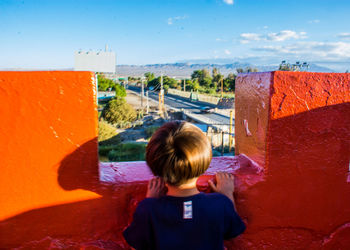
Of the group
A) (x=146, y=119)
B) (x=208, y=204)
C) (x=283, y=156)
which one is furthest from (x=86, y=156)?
(x=146, y=119)

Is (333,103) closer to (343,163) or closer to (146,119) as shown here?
(343,163)

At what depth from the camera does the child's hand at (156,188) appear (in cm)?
118

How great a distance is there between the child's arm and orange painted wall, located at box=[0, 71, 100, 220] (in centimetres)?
53

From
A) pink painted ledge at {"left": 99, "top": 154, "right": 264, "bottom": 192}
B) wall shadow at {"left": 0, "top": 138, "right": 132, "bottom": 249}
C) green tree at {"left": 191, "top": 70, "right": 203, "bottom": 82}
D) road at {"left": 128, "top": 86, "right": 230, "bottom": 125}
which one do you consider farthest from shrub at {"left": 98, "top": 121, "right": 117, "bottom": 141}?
green tree at {"left": 191, "top": 70, "right": 203, "bottom": 82}

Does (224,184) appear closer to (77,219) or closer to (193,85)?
(77,219)

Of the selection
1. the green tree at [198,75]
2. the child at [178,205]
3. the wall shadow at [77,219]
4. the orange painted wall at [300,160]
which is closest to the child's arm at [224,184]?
the orange painted wall at [300,160]

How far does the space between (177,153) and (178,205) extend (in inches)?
7.5

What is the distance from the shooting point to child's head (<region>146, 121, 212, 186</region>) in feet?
3.29

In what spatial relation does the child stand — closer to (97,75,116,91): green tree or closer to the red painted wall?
the red painted wall

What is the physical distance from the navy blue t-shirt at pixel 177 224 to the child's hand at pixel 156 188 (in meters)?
0.12

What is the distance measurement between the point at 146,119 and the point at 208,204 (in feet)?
73.0

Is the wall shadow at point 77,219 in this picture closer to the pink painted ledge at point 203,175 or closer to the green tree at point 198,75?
the pink painted ledge at point 203,175

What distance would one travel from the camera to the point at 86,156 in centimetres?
118

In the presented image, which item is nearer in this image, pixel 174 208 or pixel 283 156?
pixel 174 208
